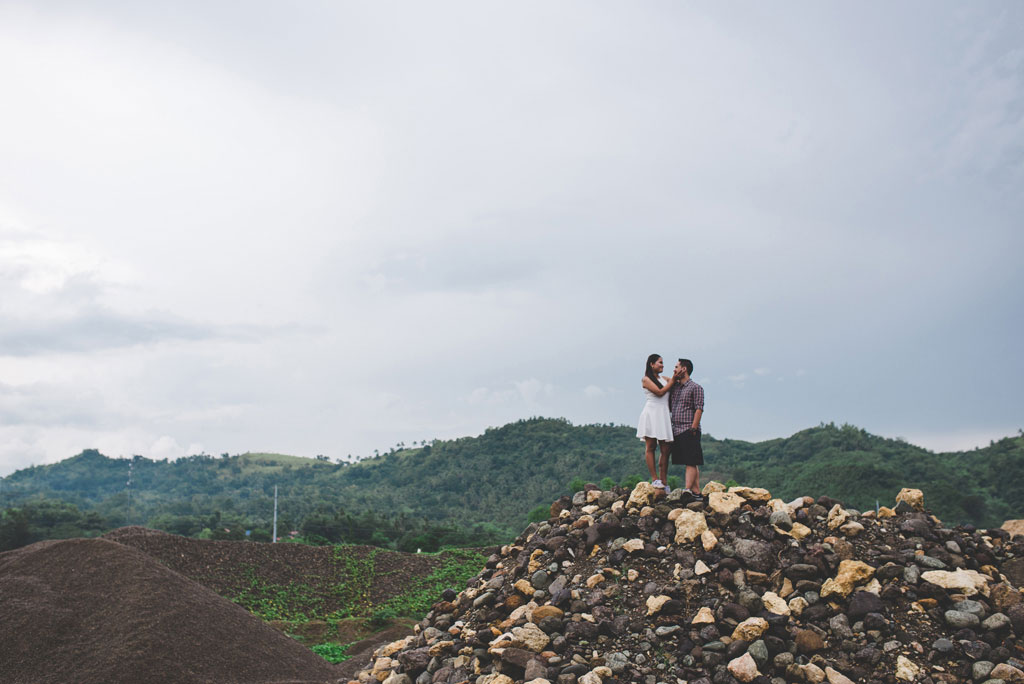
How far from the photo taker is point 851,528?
7.21 meters

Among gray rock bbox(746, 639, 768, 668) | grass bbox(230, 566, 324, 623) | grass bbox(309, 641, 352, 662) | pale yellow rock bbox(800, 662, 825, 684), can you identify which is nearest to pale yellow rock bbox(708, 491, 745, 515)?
gray rock bbox(746, 639, 768, 668)

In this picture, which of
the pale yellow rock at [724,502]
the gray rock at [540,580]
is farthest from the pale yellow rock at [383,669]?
the pale yellow rock at [724,502]

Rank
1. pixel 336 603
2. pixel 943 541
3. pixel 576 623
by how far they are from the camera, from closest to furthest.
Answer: pixel 576 623 < pixel 943 541 < pixel 336 603

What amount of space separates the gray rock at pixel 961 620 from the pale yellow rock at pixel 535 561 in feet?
12.4

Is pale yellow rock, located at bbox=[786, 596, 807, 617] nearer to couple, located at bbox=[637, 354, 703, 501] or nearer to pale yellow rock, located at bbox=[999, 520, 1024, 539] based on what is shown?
couple, located at bbox=[637, 354, 703, 501]

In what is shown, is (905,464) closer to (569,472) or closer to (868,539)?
(569,472)

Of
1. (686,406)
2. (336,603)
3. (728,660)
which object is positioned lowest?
(336,603)

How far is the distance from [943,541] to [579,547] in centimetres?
371

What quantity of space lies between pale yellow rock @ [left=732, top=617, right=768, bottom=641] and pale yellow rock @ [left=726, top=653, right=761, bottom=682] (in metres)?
0.21

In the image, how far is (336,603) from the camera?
18.3 m

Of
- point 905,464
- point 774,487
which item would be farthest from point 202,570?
point 905,464

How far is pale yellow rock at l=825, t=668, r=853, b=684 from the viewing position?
5512 millimetres

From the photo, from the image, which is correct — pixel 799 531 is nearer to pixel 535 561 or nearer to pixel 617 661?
pixel 617 661

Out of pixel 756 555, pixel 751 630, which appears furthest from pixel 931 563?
pixel 751 630
